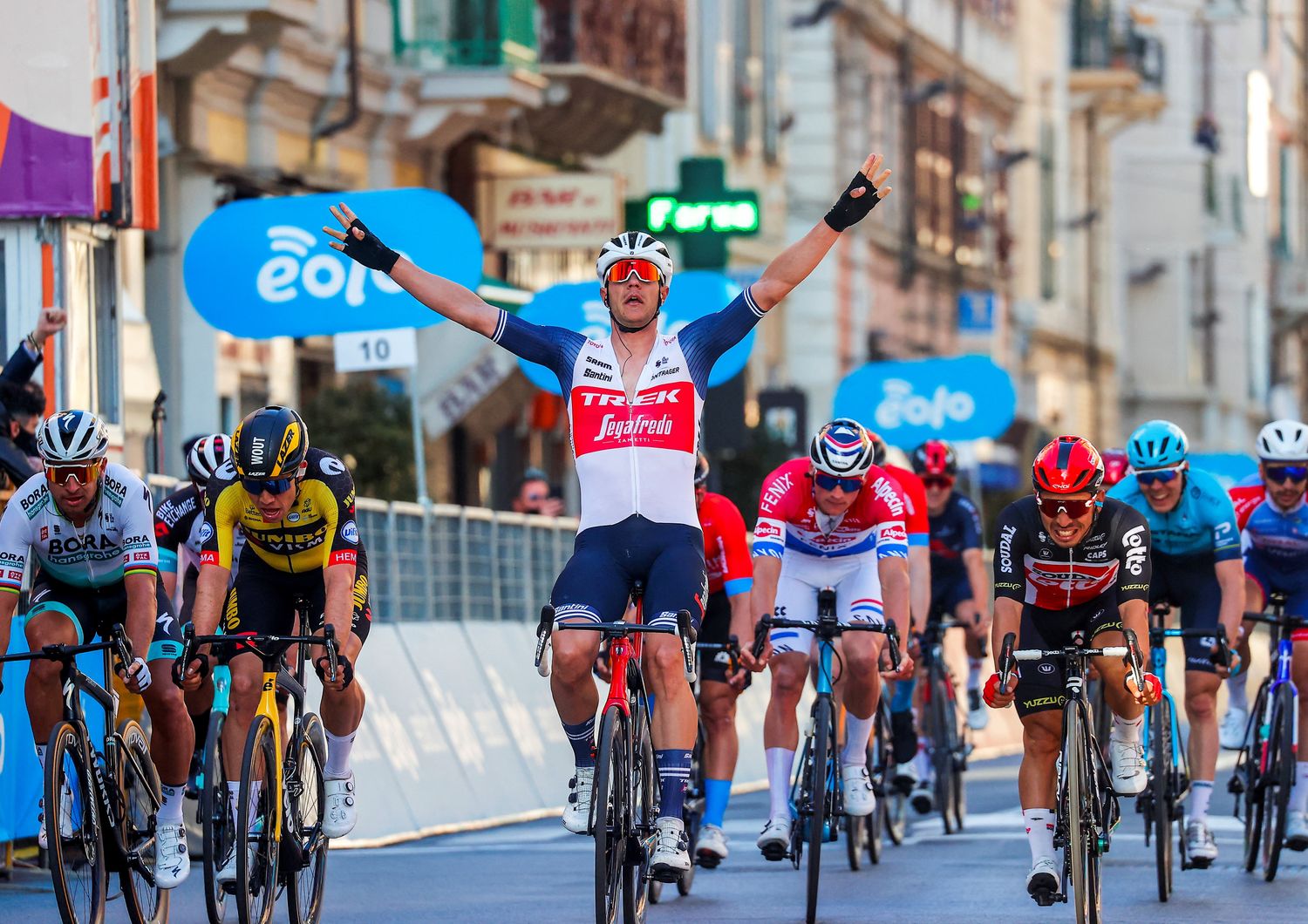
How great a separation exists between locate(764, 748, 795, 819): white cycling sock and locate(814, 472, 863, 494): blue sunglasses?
114cm

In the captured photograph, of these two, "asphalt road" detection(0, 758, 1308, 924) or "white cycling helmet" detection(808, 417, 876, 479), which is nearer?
"asphalt road" detection(0, 758, 1308, 924)

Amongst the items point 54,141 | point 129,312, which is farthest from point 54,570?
point 129,312

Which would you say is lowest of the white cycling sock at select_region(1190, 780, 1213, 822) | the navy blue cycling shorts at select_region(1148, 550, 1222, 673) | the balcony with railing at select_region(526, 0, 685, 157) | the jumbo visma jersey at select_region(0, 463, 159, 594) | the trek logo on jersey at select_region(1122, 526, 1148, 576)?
the white cycling sock at select_region(1190, 780, 1213, 822)

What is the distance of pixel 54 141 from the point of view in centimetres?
1542

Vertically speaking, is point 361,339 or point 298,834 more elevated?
point 361,339

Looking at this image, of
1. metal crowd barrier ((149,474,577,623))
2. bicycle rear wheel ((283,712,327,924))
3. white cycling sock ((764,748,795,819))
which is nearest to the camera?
bicycle rear wheel ((283,712,327,924))

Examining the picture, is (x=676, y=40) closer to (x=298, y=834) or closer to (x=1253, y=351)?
(x=298, y=834)

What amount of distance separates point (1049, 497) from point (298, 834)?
9.64ft

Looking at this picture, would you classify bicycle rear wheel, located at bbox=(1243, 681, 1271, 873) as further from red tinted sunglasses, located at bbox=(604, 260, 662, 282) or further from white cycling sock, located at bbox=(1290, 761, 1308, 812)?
red tinted sunglasses, located at bbox=(604, 260, 662, 282)

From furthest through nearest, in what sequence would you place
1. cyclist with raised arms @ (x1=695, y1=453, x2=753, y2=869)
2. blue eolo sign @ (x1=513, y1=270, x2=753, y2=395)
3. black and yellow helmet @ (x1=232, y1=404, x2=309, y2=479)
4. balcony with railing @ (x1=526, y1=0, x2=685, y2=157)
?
balcony with railing @ (x1=526, y1=0, x2=685, y2=157) < blue eolo sign @ (x1=513, y1=270, x2=753, y2=395) < cyclist with raised arms @ (x1=695, y1=453, x2=753, y2=869) < black and yellow helmet @ (x1=232, y1=404, x2=309, y2=479)

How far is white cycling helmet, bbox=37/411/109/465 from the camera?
416 inches

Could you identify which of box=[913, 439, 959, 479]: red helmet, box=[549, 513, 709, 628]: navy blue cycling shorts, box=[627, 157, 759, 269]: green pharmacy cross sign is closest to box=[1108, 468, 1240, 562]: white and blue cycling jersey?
box=[913, 439, 959, 479]: red helmet

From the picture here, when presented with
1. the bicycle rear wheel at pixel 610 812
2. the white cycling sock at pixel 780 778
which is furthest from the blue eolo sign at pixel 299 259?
the bicycle rear wheel at pixel 610 812

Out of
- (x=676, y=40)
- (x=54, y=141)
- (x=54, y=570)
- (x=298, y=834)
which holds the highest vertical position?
(x=676, y=40)
